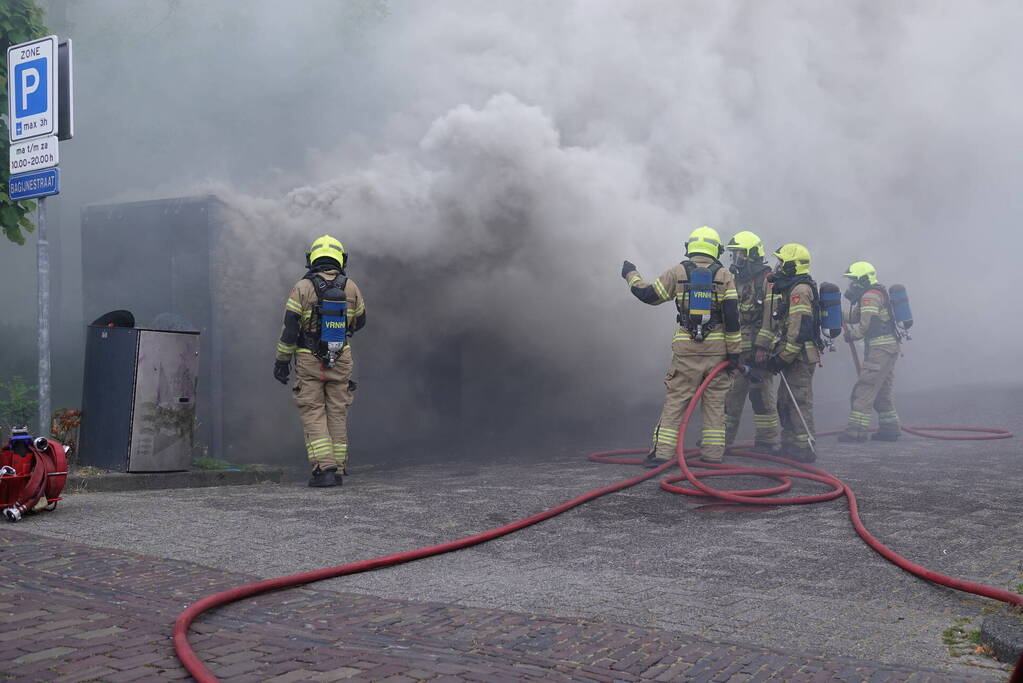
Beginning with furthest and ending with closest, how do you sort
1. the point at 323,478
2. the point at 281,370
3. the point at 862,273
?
the point at 862,273, the point at 281,370, the point at 323,478

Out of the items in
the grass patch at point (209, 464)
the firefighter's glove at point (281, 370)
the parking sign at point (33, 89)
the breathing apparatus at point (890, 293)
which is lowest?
the grass patch at point (209, 464)

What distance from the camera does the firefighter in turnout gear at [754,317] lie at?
9625mm

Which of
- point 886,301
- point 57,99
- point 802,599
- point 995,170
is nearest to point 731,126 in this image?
point 886,301

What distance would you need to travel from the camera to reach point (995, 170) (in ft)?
62.1

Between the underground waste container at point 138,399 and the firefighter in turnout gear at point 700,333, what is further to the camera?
the firefighter in turnout gear at point 700,333

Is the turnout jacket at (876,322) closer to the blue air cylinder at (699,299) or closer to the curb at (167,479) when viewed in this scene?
the blue air cylinder at (699,299)

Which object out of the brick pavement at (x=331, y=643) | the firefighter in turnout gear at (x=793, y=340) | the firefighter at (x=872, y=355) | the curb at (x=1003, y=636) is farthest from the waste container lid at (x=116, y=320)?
the firefighter at (x=872, y=355)

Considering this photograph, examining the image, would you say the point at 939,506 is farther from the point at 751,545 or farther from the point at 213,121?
the point at 213,121

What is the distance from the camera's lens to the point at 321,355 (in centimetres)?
756

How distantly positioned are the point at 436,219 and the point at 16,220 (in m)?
3.84

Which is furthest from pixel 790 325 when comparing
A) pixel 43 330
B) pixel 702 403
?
pixel 43 330

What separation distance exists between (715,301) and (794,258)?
1352 mm

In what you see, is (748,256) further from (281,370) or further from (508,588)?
(508,588)

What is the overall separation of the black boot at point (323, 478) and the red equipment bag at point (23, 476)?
2.06 metres
